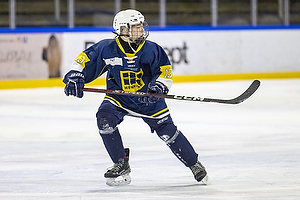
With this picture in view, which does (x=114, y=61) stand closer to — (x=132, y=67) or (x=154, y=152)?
(x=132, y=67)

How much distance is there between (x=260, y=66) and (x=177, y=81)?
132 centimetres

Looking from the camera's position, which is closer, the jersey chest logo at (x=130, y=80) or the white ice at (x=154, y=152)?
the white ice at (x=154, y=152)

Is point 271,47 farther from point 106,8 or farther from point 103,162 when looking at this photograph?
point 103,162

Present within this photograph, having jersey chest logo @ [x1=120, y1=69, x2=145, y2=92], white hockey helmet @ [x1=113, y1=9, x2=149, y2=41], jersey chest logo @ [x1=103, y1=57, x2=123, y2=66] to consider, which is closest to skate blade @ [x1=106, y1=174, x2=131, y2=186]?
jersey chest logo @ [x1=120, y1=69, x2=145, y2=92]

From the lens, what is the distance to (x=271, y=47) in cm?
970

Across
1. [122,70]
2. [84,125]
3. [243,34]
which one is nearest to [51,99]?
[84,125]

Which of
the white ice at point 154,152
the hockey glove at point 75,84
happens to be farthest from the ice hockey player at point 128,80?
the white ice at point 154,152

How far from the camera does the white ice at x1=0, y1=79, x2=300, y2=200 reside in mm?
2834

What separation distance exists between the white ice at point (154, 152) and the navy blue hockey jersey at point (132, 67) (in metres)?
0.34

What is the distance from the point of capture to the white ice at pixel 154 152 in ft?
9.30

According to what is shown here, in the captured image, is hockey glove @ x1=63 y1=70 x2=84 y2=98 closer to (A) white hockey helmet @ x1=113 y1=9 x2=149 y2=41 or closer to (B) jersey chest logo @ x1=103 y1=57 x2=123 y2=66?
(B) jersey chest logo @ x1=103 y1=57 x2=123 y2=66

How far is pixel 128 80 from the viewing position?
3.00m

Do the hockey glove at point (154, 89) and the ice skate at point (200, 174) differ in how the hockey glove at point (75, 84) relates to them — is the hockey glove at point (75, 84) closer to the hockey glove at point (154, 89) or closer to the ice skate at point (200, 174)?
the hockey glove at point (154, 89)

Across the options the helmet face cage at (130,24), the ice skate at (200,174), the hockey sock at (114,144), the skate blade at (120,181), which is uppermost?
the helmet face cage at (130,24)
